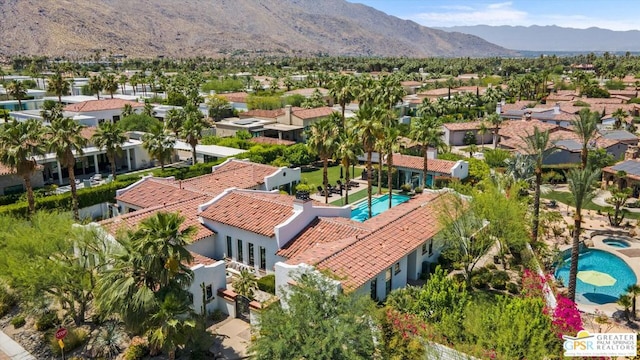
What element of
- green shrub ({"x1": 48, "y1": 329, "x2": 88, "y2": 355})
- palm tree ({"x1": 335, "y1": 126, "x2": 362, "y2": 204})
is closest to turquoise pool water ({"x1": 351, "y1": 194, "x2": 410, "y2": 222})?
palm tree ({"x1": 335, "y1": 126, "x2": 362, "y2": 204})

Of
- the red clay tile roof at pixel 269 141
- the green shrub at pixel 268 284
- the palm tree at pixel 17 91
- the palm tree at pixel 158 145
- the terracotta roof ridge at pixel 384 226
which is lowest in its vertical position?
the green shrub at pixel 268 284

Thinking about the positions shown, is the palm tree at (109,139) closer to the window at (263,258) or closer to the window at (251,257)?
the window at (251,257)

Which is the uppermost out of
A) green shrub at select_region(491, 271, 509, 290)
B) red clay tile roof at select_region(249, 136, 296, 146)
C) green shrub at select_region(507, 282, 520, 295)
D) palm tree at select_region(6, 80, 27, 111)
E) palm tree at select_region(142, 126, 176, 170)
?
palm tree at select_region(6, 80, 27, 111)

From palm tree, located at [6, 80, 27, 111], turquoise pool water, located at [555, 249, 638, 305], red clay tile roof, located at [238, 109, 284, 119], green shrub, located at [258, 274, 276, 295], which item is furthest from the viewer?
palm tree, located at [6, 80, 27, 111]

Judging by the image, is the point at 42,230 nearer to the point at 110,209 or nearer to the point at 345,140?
the point at 110,209

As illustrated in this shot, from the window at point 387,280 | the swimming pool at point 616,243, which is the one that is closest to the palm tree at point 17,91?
the window at point 387,280

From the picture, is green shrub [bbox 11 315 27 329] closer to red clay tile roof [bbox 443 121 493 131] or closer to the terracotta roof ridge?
the terracotta roof ridge
